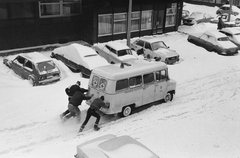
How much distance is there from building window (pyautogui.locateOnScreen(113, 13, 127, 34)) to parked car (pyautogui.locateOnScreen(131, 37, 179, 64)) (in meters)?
2.92

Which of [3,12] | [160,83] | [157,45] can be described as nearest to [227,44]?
[157,45]

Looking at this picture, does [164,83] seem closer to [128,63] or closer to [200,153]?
[128,63]

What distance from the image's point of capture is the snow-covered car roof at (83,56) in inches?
675

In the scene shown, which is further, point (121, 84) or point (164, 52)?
point (164, 52)

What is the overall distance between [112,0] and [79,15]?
2857mm

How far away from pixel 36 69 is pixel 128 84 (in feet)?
18.4

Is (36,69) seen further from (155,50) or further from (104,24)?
(104,24)

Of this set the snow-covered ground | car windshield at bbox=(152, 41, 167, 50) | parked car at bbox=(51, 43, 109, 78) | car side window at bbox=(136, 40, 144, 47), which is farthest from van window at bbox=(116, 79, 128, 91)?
car side window at bbox=(136, 40, 144, 47)

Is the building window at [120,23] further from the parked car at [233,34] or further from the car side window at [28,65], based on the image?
the car side window at [28,65]

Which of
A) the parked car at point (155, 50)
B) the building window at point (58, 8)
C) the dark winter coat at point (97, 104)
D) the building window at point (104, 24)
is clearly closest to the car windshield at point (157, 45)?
the parked car at point (155, 50)

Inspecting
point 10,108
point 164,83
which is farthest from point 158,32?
point 10,108

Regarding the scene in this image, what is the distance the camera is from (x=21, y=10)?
2083 cm

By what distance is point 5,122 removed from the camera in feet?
37.6

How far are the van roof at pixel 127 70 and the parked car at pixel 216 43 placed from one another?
1086 cm
